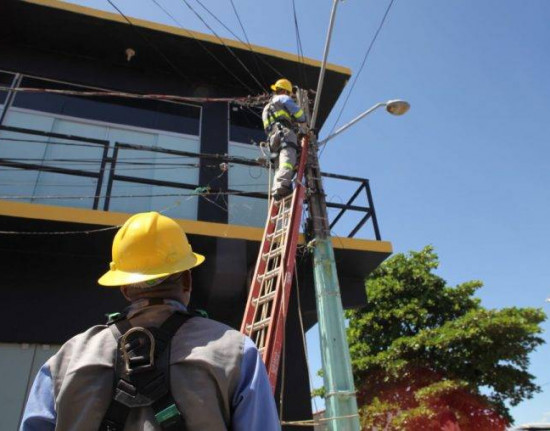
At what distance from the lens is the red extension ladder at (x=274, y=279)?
161 inches

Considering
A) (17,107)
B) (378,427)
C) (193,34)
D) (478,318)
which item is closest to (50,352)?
(17,107)

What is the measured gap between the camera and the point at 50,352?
5.55 metres

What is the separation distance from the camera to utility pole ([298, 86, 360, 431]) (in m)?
3.98

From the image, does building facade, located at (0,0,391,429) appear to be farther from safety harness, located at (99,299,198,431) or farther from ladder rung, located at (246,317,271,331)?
safety harness, located at (99,299,198,431)

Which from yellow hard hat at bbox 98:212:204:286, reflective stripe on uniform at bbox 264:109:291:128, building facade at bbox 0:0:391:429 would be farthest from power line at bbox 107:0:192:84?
yellow hard hat at bbox 98:212:204:286

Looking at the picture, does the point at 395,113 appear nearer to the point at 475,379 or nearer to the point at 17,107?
A: the point at 17,107

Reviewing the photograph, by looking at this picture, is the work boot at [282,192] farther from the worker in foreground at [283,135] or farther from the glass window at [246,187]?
the glass window at [246,187]

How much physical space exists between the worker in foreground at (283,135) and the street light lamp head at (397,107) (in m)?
1.18

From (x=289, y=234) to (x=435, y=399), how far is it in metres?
6.57

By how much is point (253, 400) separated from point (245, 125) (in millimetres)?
8160

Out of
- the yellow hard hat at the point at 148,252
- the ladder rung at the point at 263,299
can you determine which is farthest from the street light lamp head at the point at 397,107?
the yellow hard hat at the point at 148,252

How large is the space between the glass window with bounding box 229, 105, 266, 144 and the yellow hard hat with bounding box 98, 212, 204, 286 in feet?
23.3

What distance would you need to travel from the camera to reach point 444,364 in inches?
405

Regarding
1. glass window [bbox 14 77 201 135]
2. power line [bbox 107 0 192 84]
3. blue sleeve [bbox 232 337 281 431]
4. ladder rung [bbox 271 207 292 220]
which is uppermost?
Result: power line [bbox 107 0 192 84]
